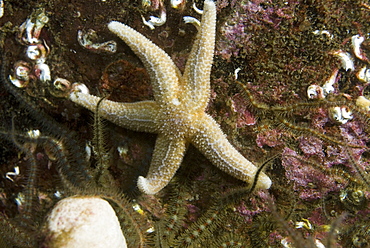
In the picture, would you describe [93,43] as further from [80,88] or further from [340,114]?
[340,114]

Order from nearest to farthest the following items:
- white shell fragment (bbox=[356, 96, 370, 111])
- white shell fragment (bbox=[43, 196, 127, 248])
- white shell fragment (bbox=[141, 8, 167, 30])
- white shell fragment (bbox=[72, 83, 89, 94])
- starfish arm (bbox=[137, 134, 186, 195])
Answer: white shell fragment (bbox=[43, 196, 127, 248]) → white shell fragment (bbox=[356, 96, 370, 111]) → starfish arm (bbox=[137, 134, 186, 195]) → white shell fragment (bbox=[141, 8, 167, 30]) → white shell fragment (bbox=[72, 83, 89, 94])

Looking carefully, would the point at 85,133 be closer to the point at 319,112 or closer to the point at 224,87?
the point at 224,87

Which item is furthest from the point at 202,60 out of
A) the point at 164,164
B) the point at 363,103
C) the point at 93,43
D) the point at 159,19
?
the point at 363,103

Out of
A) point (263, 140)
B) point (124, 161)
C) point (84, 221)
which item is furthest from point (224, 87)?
point (84, 221)

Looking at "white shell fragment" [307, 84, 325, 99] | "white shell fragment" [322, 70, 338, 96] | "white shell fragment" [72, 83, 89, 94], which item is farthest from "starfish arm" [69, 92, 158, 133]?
"white shell fragment" [322, 70, 338, 96]

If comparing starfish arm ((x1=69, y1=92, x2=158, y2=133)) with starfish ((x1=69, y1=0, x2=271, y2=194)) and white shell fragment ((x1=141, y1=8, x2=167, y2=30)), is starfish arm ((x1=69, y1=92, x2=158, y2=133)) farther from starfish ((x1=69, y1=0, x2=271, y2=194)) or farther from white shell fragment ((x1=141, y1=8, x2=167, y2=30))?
white shell fragment ((x1=141, y1=8, x2=167, y2=30))

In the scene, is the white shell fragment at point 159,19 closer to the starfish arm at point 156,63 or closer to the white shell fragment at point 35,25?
the starfish arm at point 156,63
